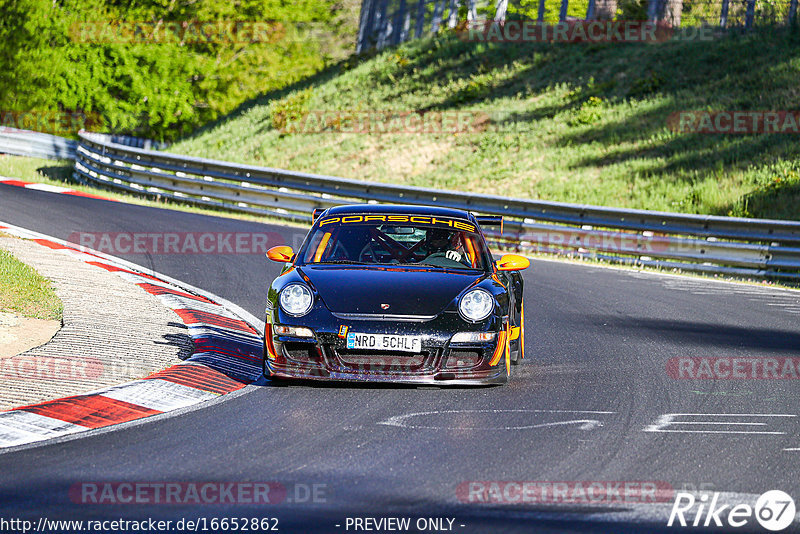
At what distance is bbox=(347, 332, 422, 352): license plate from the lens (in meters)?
7.07

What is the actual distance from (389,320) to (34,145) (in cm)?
2960

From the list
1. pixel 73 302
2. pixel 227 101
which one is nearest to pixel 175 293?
pixel 73 302

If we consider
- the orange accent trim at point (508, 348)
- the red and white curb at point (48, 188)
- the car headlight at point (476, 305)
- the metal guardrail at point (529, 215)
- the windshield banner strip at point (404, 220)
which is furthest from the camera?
the red and white curb at point (48, 188)

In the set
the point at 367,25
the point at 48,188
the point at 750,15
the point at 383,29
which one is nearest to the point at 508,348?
the point at 48,188

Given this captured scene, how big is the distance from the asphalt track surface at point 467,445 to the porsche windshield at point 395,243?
1044 millimetres

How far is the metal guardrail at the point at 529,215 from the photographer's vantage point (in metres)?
16.7

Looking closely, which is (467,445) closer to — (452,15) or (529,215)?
(529,215)

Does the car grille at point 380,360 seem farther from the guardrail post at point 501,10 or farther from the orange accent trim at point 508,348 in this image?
the guardrail post at point 501,10

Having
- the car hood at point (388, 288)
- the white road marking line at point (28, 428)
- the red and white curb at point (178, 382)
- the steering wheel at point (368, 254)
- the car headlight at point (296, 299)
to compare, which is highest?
the steering wheel at point (368, 254)

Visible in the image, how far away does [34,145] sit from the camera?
1337 inches

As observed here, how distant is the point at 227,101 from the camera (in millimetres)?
45688

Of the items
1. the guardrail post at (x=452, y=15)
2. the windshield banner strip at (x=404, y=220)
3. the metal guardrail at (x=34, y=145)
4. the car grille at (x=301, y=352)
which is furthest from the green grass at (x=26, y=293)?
the guardrail post at (x=452, y=15)

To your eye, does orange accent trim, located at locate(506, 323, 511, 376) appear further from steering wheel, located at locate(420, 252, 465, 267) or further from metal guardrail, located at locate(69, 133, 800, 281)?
metal guardrail, located at locate(69, 133, 800, 281)

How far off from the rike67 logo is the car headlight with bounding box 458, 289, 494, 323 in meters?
2.61
